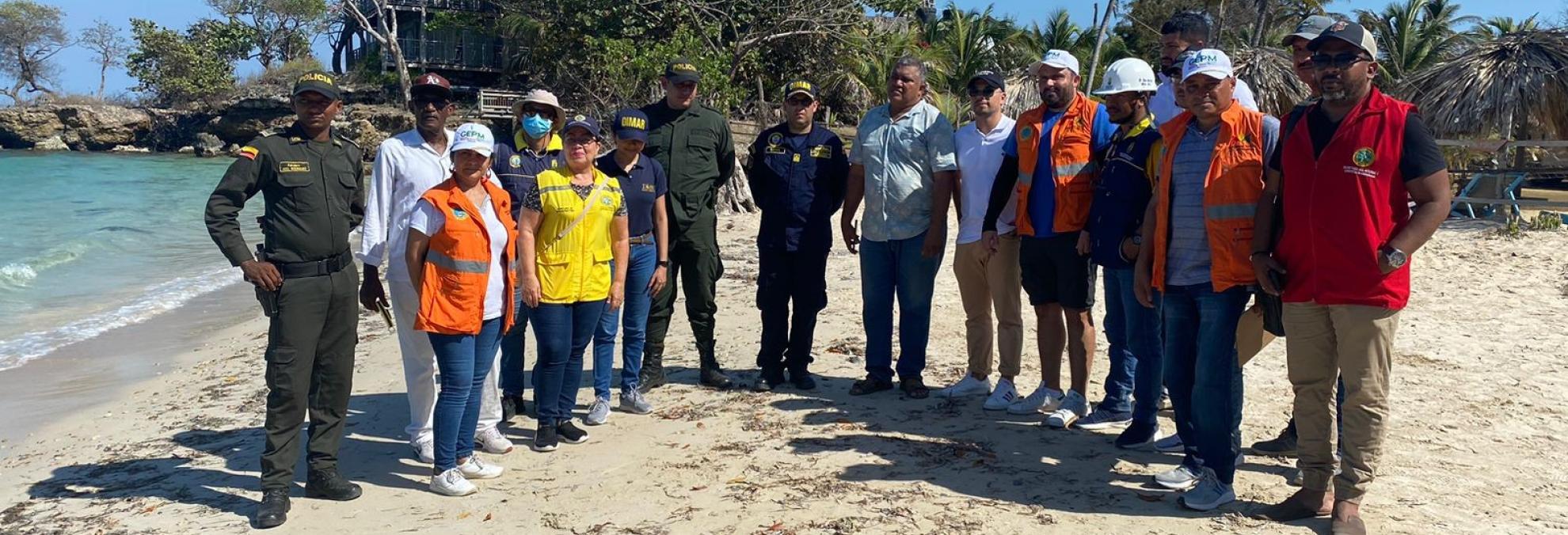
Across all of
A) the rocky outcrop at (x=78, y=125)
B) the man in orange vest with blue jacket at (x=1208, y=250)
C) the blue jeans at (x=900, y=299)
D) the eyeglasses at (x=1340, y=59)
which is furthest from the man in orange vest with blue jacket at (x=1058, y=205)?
the rocky outcrop at (x=78, y=125)

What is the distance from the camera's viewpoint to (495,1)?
3017 centimetres

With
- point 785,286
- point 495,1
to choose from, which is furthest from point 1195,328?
point 495,1

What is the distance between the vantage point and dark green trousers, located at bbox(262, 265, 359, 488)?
4.67 metres

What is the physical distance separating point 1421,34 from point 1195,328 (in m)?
33.6

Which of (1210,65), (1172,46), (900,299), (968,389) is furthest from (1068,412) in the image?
(1210,65)

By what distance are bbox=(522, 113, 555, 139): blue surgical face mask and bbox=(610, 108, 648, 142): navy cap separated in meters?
0.39

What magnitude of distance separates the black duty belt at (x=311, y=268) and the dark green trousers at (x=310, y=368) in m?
0.02

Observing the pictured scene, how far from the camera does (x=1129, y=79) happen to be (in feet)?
17.0

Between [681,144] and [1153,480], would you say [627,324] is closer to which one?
[681,144]

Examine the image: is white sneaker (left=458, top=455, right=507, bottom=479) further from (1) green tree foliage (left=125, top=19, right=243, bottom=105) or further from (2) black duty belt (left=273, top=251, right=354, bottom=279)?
(1) green tree foliage (left=125, top=19, right=243, bottom=105)

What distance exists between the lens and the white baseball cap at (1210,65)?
14.2ft

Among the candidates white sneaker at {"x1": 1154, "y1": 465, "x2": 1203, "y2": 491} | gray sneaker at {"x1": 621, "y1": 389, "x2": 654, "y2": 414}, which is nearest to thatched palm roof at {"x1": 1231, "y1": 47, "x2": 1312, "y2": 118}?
gray sneaker at {"x1": 621, "y1": 389, "x2": 654, "y2": 414}

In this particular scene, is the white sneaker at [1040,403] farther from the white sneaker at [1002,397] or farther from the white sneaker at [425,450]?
the white sneaker at [425,450]

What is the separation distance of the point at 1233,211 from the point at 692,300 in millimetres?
3331
